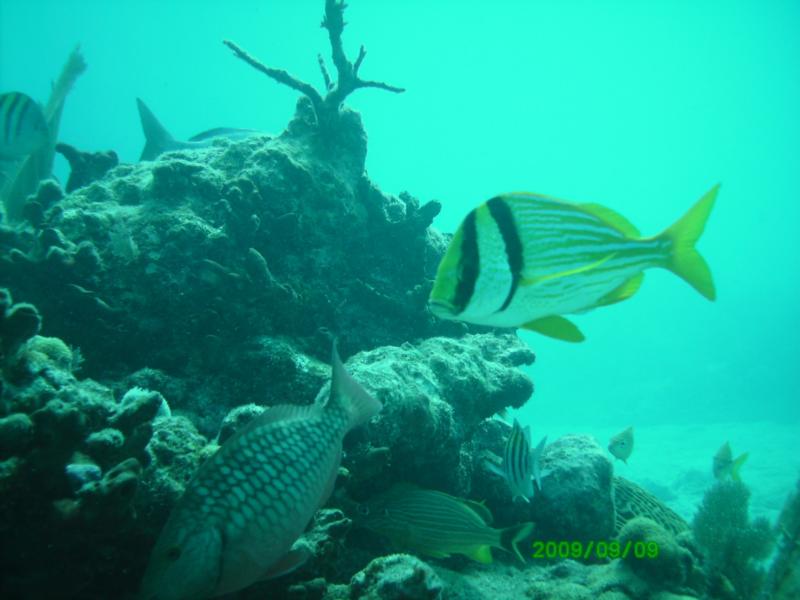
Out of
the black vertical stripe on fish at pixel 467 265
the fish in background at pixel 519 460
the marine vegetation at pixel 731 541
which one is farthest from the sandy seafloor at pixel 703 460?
the black vertical stripe on fish at pixel 467 265

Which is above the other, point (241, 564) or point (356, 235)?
point (356, 235)

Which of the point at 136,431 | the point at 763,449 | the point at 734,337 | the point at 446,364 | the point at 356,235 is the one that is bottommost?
the point at 136,431

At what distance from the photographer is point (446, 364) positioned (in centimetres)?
508

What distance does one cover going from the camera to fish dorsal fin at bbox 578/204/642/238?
1.77 m

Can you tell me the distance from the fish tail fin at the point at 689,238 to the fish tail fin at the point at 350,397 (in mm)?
1596

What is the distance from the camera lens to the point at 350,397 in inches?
89.1

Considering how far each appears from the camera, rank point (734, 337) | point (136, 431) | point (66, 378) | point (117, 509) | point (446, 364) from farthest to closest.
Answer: point (734, 337) → point (446, 364) → point (66, 378) → point (136, 431) → point (117, 509)

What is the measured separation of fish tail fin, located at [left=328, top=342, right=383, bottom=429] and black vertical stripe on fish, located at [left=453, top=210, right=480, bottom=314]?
86 cm

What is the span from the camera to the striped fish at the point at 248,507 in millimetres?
1621

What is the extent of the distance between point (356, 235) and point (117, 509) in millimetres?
5467

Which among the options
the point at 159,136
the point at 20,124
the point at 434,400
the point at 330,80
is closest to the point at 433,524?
the point at 434,400

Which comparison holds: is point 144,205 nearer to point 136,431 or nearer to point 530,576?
point 136,431

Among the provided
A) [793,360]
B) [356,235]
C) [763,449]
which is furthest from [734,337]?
[356,235]

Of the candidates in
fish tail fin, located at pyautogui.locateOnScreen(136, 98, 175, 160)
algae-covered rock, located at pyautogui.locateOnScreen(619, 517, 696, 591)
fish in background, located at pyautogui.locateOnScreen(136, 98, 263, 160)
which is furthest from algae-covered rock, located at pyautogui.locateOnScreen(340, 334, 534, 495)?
fish tail fin, located at pyautogui.locateOnScreen(136, 98, 175, 160)
